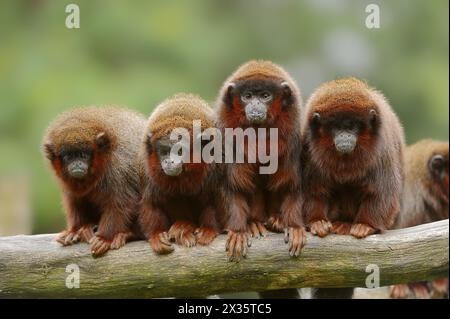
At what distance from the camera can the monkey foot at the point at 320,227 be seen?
5934 millimetres

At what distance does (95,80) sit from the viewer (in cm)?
1120

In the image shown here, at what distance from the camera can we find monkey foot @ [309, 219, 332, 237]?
5.93 meters

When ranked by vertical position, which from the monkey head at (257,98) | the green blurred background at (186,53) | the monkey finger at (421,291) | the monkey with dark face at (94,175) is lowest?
the monkey finger at (421,291)

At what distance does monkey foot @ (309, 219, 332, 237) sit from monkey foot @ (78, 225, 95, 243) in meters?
1.78

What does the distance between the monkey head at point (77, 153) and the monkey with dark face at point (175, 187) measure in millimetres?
352

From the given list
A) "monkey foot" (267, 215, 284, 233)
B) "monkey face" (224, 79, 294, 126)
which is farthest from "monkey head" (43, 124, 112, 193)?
"monkey foot" (267, 215, 284, 233)

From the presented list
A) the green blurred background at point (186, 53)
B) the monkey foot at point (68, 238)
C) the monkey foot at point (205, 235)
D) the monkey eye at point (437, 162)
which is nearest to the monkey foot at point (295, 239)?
the monkey foot at point (205, 235)

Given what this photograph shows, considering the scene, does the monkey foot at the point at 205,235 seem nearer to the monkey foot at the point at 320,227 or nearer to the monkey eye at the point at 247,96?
the monkey foot at the point at 320,227

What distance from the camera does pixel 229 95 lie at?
19.5 ft

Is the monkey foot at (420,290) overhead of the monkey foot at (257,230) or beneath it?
beneath

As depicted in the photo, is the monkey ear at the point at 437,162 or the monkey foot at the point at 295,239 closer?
the monkey foot at the point at 295,239

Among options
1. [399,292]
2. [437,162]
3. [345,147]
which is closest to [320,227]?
[345,147]

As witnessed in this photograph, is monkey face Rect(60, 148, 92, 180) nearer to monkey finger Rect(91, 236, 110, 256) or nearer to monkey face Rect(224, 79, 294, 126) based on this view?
monkey finger Rect(91, 236, 110, 256)

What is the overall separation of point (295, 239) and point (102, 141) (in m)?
1.73
